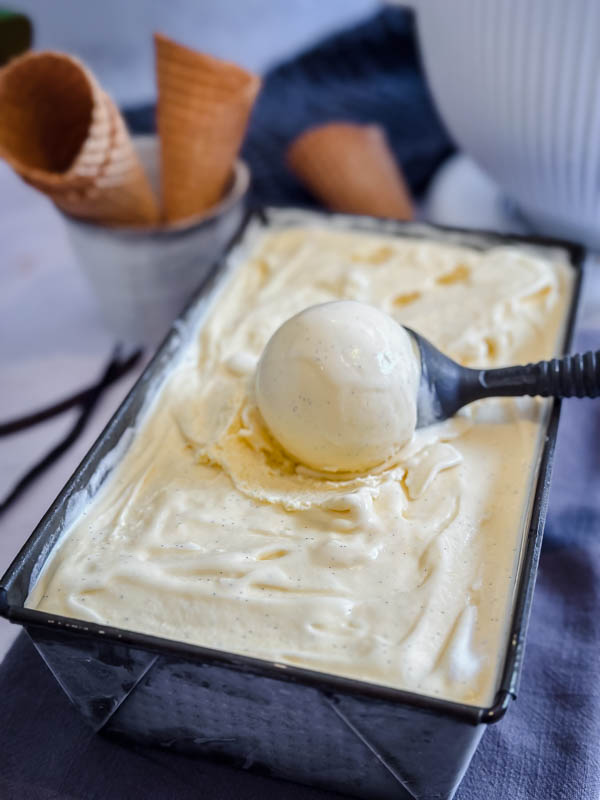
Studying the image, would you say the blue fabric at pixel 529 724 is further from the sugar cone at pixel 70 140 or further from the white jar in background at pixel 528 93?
the sugar cone at pixel 70 140

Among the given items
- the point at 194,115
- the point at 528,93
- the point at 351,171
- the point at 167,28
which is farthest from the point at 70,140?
the point at 167,28

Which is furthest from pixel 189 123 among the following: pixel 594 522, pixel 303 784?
pixel 303 784

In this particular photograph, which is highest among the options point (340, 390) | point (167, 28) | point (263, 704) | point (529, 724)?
point (167, 28)

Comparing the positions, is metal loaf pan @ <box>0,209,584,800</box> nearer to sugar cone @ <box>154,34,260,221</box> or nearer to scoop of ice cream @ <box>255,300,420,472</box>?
scoop of ice cream @ <box>255,300,420,472</box>

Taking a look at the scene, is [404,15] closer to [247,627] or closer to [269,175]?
[269,175]

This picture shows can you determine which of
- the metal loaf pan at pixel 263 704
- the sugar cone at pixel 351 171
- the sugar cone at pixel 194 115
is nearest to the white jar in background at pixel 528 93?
the sugar cone at pixel 351 171

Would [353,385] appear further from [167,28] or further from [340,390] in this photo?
[167,28]
